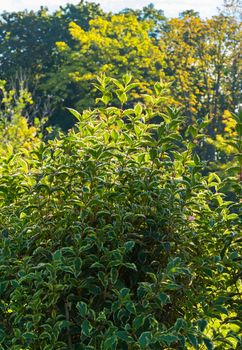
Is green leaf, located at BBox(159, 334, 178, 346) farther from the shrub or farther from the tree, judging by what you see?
the tree

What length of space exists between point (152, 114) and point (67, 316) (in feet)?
3.94

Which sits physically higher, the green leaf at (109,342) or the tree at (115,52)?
the tree at (115,52)

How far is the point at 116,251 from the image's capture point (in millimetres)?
2592

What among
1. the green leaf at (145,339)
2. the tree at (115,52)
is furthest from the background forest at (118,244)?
the tree at (115,52)

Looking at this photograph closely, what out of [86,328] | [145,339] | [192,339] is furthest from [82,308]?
[192,339]

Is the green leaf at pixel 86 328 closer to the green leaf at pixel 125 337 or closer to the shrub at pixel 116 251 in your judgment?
the shrub at pixel 116 251

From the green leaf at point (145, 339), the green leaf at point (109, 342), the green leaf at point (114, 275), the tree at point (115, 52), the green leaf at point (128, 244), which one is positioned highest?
the tree at point (115, 52)

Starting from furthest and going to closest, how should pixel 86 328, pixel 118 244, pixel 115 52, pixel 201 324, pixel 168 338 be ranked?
pixel 115 52 → pixel 118 244 → pixel 201 324 → pixel 86 328 → pixel 168 338

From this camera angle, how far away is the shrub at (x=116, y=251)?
8.30 feet

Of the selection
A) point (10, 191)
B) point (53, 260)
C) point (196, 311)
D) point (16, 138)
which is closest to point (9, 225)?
point (10, 191)

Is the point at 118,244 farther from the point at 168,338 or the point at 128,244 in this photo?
the point at 168,338

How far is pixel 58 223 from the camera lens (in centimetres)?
283

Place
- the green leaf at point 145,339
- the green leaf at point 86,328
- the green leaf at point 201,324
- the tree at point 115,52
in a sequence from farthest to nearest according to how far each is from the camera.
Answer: the tree at point 115,52 < the green leaf at point 201,324 < the green leaf at point 86,328 < the green leaf at point 145,339

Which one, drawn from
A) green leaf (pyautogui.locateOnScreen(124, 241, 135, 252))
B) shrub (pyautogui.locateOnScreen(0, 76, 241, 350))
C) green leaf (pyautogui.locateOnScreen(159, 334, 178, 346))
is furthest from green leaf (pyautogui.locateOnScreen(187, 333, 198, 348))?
green leaf (pyautogui.locateOnScreen(124, 241, 135, 252))
